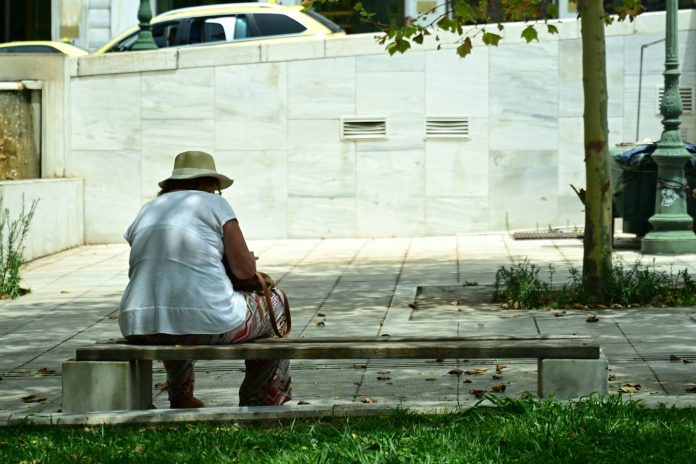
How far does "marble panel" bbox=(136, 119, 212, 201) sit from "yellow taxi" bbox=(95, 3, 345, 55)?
2.33m

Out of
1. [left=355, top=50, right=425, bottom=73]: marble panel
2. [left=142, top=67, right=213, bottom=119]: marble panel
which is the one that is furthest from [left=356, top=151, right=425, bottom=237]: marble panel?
[left=142, top=67, right=213, bottom=119]: marble panel

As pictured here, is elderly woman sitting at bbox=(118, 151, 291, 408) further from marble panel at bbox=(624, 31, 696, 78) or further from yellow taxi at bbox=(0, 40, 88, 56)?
yellow taxi at bbox=(0, 40, 88, 56)

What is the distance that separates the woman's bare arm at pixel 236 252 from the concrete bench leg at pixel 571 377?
156cm

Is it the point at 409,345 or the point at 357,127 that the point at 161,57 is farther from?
the point at 409,345

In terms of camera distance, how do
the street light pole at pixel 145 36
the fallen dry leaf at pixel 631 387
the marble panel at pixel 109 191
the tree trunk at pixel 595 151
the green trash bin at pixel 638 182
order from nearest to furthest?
the fallen dry leaf at pixel 631 387 → the tree trunk at pixel 595 151 → the green trash bin at pixel 638 182 → the marble panel at pixel 109 191 → the street light pole at pixel 145 36

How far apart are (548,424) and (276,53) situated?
14539 millimetres

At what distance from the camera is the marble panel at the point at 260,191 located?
19.9 m

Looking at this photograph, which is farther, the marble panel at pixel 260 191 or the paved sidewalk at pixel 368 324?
the marble panel at pixel 260 191

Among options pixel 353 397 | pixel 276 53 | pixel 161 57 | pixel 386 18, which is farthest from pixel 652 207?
pixel 386 18

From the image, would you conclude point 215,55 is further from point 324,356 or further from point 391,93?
point 324,356

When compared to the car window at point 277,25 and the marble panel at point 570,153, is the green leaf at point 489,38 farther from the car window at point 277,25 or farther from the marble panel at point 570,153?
the car window at point 277,25

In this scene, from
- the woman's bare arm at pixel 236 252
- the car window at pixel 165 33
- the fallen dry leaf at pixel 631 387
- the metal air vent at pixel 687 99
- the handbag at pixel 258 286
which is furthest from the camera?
the car window at pixel 165 33

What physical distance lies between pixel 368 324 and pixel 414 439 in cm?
499

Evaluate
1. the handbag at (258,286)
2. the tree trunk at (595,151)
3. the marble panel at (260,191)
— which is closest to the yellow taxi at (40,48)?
the marble panel at (260,191)
